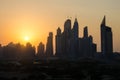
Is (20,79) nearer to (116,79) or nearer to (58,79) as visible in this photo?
(58,79)

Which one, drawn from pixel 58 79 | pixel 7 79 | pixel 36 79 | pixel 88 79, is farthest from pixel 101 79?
pixel 7 79

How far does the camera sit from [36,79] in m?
102

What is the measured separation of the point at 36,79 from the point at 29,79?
2.16 metres

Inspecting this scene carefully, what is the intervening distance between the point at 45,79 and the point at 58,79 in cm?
521

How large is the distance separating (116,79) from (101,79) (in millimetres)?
4951

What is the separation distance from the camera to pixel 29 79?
333 ft

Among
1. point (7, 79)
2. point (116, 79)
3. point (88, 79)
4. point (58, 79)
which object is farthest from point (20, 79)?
point (116, 79)

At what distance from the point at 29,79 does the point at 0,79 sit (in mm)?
10494

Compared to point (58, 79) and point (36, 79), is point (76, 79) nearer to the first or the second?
point (58, 79)

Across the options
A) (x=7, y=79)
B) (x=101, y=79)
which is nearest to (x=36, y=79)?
(x=7, y=79)

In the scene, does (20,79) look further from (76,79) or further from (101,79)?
(101,79)

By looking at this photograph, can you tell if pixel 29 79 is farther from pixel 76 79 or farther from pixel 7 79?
pixel 76 79

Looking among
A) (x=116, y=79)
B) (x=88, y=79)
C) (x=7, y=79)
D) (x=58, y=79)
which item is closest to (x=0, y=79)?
(x=7, y=79)

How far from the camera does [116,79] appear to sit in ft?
341
